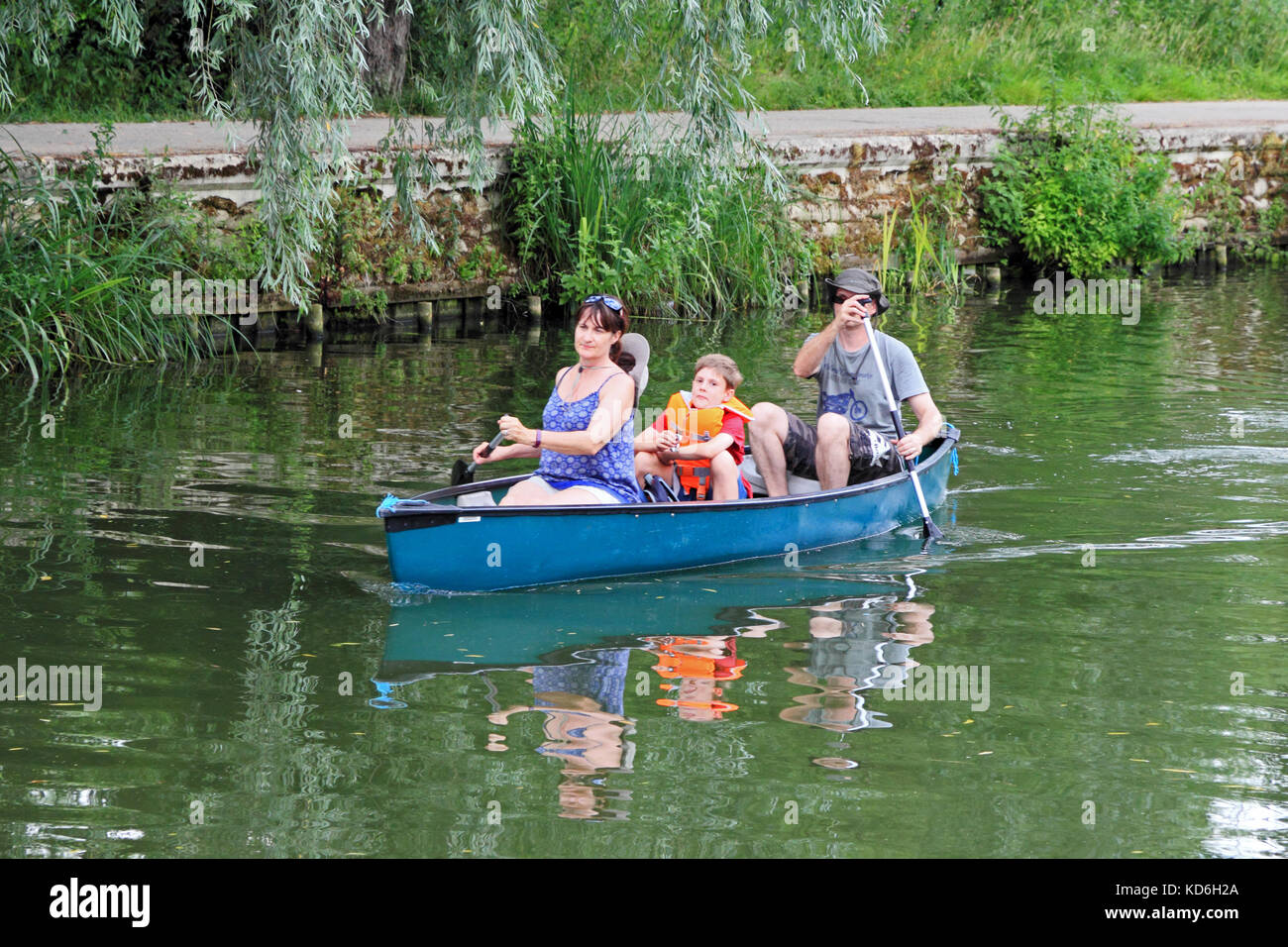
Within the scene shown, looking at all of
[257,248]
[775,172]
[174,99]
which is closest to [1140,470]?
[775,172]

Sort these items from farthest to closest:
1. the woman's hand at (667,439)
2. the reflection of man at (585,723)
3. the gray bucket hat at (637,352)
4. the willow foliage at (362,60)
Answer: the willow foliage at (362,60)
the woman's hand at (667,439)
the gray bucket hat at (637,352)
the reflection of man at (585,723)

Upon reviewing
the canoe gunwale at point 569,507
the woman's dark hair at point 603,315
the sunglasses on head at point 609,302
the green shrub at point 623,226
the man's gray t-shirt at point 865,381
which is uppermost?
the green shrub at point 623,226

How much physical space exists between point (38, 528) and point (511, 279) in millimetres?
7209

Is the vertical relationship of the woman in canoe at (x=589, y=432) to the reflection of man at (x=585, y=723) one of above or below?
above

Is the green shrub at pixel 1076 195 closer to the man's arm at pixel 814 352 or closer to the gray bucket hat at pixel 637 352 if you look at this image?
the man's arm at pixel 814 352

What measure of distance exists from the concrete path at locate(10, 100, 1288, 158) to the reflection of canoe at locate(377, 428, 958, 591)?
4.76m

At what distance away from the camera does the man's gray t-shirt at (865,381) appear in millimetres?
7785

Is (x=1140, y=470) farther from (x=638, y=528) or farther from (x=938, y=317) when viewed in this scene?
(x=938, y=317)

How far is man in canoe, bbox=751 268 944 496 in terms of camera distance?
7.61m

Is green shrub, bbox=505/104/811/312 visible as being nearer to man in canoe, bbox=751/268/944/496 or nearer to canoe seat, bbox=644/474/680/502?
man in canoe, bbox=751/268/944/496

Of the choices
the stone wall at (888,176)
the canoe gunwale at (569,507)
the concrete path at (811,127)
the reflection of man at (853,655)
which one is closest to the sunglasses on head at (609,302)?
the canoe gunwale at (569,507)

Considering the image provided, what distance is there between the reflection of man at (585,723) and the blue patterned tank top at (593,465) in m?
1.01

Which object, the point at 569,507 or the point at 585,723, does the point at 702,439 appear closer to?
the point at 569,507

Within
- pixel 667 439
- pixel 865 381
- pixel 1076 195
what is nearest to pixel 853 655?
pixel 667 439
